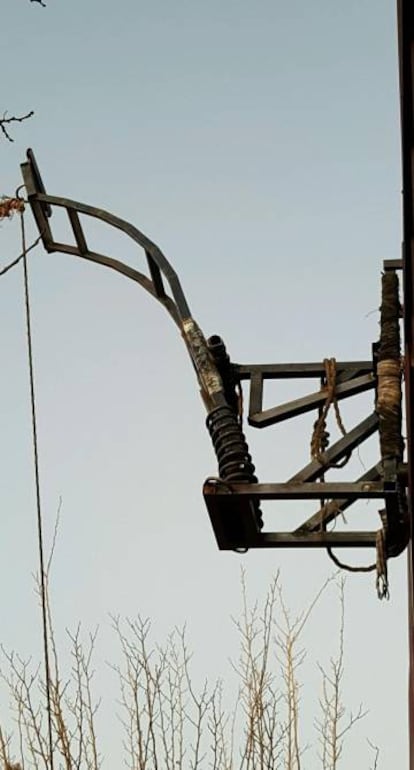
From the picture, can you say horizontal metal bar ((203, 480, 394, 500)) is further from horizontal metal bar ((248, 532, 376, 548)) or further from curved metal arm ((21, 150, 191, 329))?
curved metal arm ((21, 150, 191, 329))

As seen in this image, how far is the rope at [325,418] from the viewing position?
14.8 ft

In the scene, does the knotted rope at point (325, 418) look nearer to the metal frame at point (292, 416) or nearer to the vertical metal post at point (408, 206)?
the metal frame at point (292, 416)

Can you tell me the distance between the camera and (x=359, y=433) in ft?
14.6

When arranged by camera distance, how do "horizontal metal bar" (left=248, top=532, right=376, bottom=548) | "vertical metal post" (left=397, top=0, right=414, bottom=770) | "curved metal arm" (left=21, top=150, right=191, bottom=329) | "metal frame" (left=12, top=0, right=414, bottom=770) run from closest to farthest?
1. "vertical metal post" (left=397, top=0, right=414, bottom=770)
2. "metal frame" (left=12, top=0, right=414, bottom=770)
3. "horizontal metal bar" (left=248, top=532, right=376, bottom=548)
4. "curved metal arm" (left=21, top=150, right=191, bottom=329)

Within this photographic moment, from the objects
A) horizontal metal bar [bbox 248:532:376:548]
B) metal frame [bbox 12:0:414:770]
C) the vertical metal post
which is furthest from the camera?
horizontal metal bar [bbox 248:532:376:548]

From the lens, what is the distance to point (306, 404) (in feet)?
15.4

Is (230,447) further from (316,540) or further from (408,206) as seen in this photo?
(408,206)

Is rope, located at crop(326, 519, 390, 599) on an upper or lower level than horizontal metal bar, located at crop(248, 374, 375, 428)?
lower

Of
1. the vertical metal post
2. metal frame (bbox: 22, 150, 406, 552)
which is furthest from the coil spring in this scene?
the vertical metal post

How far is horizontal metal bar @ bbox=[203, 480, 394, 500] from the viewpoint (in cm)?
413

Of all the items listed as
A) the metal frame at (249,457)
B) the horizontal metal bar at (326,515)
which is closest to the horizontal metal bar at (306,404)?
the metal frame at (249,457)

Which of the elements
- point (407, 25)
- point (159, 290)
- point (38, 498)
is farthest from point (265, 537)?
point (407, 25)

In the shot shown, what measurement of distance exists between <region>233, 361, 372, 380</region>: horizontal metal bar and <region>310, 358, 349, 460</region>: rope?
1.2 inches

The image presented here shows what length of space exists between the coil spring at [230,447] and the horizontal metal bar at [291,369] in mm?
324
